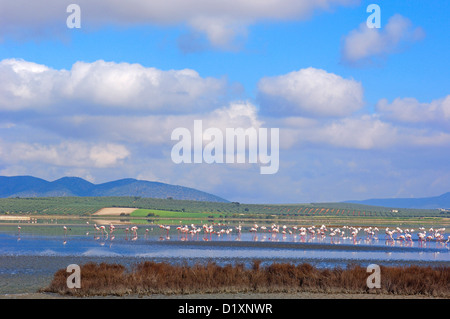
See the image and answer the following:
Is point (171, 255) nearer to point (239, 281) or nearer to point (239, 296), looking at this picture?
point (239, 281)

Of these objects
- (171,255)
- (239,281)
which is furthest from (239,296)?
(171,255)

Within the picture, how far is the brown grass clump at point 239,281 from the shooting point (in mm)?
29109

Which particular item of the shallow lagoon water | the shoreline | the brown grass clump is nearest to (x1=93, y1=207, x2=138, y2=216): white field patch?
the shallow lagoon water

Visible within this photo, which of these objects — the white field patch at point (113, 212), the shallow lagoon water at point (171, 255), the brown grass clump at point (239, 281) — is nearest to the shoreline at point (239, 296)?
the brown grass clump at point (239, 281)

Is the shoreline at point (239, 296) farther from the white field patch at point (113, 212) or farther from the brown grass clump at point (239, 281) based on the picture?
the white field patch at point (113, 212)

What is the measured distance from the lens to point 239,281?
30391 mm

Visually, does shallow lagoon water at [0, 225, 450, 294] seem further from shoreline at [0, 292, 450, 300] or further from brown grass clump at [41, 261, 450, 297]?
brown grass clump at [41, 261, 450, 297]

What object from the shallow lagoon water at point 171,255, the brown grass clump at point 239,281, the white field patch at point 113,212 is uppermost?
the white field patch at point 113,212
